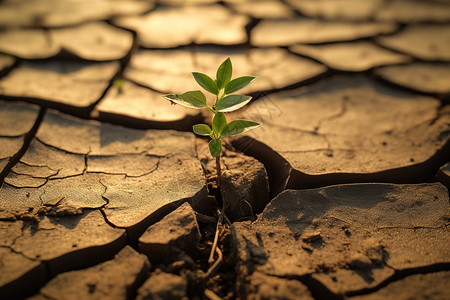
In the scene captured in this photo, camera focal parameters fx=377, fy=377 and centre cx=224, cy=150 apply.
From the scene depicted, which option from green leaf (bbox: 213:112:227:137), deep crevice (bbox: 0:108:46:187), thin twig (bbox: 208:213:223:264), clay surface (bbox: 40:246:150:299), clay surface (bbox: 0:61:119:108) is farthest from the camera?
clay surface (bbox: 0:61:119:108)

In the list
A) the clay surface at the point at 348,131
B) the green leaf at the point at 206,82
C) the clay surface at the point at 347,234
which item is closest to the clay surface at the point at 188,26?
the clay surface at the point at 348,131

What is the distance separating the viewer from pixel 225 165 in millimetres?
1499

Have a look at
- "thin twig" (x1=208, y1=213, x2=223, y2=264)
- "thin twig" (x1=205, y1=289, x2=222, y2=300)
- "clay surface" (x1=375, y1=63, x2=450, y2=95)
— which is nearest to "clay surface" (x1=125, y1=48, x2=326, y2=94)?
"clay surface" (x1=375, y1=63, x2=450, y2=95)

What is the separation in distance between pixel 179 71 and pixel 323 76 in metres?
0.83

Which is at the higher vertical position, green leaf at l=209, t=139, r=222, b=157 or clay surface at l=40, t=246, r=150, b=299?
green leaf at l=209, t=139, r=222, b=157

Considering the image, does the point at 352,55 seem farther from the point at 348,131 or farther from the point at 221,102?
the point at 221,102

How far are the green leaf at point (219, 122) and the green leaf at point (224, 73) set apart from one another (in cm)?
11

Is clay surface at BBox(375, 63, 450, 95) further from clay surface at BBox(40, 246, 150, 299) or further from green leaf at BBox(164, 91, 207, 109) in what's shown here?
clay surface at BBox(40, 246, 150, 299)

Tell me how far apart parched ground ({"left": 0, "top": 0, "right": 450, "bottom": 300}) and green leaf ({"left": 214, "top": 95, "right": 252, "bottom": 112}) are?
0.26 meters

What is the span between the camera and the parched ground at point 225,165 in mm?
1119

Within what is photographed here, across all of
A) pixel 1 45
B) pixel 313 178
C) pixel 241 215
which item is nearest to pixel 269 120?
pixel 313 178

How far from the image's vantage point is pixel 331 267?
1134 mm

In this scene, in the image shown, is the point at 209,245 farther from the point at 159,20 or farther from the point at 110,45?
the point at 159,20

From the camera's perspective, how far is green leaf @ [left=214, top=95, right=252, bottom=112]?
1278mm
